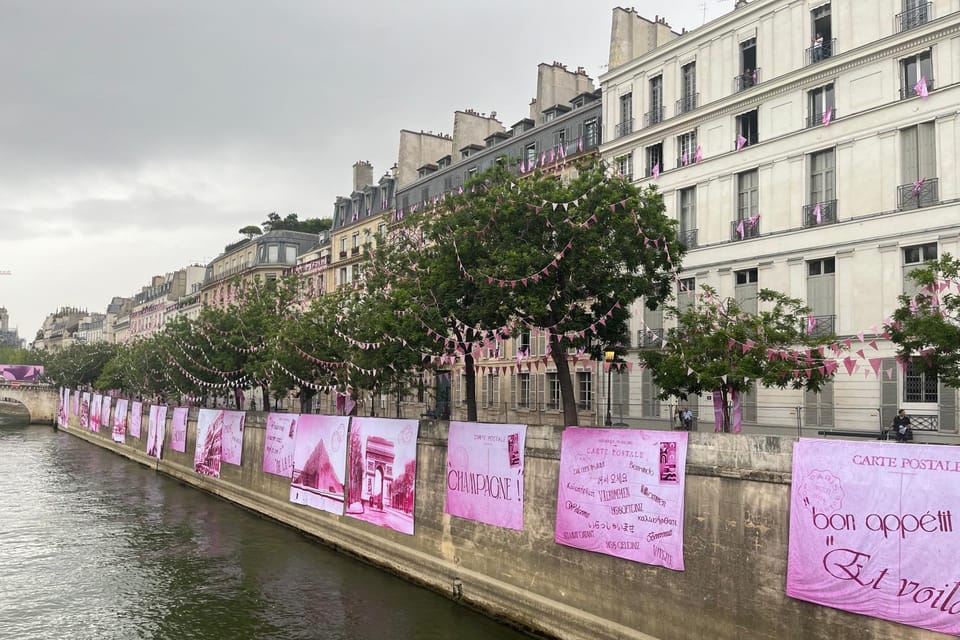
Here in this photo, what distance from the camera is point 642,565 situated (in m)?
16.0

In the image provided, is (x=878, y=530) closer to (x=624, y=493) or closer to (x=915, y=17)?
(x=624, y=493)

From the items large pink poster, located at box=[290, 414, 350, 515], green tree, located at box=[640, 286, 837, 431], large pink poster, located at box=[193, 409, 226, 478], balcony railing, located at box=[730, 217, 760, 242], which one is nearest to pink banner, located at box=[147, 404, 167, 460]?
large pink poster, located at box=[193, 409, 226, 478]

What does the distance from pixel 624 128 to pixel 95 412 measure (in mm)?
55164

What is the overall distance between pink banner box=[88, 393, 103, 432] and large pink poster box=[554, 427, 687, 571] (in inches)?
2447

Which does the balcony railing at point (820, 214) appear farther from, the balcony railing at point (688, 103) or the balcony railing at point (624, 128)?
the balcony railing at point (624, 128)

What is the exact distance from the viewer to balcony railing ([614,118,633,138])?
39.7m

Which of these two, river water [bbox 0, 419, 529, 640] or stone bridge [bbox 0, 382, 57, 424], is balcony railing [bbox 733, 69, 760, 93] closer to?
river water [bbox 0, 419, 529, 640]

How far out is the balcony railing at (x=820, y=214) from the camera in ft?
100

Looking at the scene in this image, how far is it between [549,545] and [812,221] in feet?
63.6

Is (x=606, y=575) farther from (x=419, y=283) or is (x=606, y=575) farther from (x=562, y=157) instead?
(x=562, y=157)

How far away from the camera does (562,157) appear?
1626 inches

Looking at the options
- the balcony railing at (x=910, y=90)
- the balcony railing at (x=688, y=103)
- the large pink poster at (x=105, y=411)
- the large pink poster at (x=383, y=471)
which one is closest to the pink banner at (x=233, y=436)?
the large pink poster at (x=383, y=471)

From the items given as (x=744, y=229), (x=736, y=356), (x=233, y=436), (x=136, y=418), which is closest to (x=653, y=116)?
(x=744, y=229)

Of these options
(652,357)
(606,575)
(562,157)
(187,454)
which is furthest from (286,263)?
(606,575)
